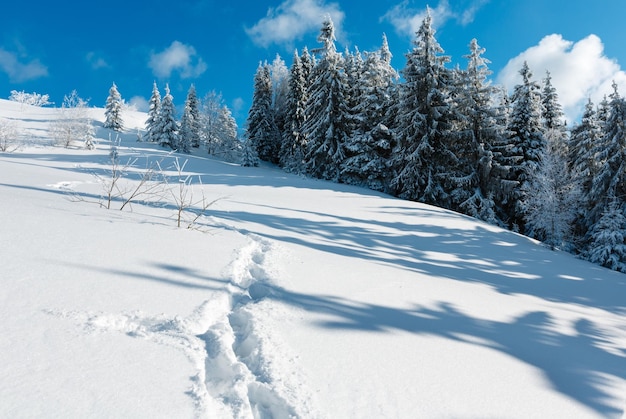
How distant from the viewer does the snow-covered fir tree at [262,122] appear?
32.2 meters

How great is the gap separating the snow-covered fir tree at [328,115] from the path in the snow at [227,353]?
18.6 m

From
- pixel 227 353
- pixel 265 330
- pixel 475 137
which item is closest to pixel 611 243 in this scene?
pixel 475 137

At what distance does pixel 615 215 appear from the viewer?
505 inches

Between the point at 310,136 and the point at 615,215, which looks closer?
the point at 615,215

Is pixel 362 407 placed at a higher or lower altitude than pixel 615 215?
lower

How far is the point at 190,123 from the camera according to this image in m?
38.3

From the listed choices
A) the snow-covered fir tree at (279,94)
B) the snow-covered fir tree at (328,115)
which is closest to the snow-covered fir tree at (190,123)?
the snow-covered fir tree at (279,94)

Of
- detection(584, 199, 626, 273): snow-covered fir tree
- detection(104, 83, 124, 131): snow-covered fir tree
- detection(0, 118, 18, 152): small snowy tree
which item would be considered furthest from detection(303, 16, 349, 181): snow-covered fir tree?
detection(104, 83, 124, 131): snow-covered fir tree

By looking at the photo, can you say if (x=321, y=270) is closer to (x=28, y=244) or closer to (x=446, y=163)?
(x=28, y=244)

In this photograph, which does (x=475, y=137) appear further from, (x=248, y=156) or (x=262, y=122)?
(x=262, y=122)

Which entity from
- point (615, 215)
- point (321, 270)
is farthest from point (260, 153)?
→ point (321, 270)

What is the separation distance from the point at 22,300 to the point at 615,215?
17674 mm

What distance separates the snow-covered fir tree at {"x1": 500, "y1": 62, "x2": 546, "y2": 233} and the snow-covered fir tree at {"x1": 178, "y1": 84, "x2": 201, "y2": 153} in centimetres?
2920

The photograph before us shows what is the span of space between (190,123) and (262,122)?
1132 centimetres
